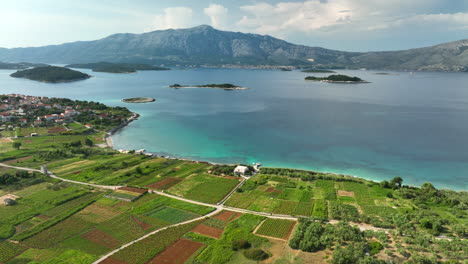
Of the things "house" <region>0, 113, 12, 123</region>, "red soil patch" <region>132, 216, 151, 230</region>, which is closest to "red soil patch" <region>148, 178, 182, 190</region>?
"red soil patch" <region>132, 216, 151, 230</region>

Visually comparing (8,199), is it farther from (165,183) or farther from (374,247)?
(374,247)

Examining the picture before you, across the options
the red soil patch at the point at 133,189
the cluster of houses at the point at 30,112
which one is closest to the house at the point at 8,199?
the red soil patch at the point at 133,189

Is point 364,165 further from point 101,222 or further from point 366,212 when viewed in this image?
point 101,222

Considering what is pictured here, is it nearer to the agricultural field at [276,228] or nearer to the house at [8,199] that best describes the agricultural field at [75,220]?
the house at [8,199]

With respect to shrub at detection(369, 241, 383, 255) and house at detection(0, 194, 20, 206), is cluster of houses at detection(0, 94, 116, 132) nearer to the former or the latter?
house at detection(0, 194, 20, 206)

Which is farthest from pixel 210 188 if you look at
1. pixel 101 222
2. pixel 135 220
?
pixel 101 222
